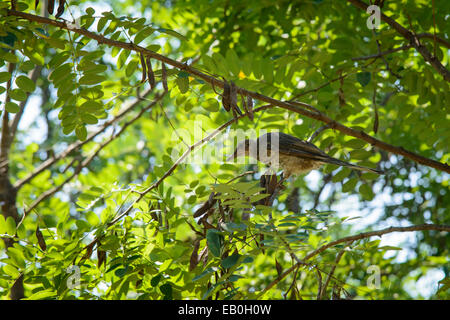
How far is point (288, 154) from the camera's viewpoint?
264 centimetres

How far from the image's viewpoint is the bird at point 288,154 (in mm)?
2621

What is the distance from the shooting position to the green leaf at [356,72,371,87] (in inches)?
103

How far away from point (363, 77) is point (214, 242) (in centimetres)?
137

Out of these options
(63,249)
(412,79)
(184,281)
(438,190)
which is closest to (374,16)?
(412,79)

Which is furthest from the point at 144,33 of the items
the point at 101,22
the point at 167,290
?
the point at 167,290

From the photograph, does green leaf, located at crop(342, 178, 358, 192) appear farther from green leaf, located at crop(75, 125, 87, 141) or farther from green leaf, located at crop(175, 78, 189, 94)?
green leaf, located at crop(75, 125, 87, 141)

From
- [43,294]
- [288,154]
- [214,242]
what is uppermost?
[288,154]

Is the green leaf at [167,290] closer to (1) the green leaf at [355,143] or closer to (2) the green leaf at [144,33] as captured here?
(2) the green leaf at [144,33]

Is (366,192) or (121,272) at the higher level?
(366,192)

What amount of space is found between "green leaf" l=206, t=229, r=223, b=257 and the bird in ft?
2.62

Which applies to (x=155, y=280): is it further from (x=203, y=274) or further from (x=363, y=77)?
(x=363, y=77)
